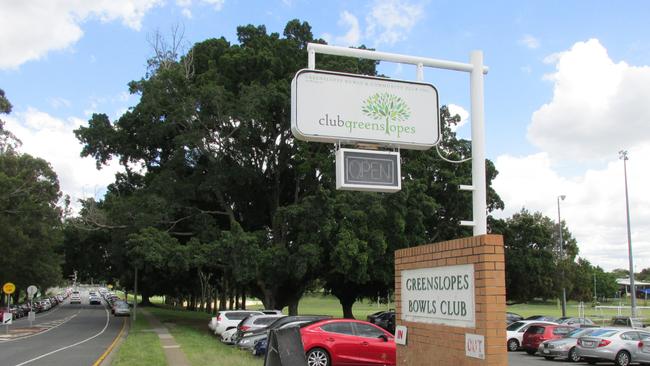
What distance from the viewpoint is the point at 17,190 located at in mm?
47688

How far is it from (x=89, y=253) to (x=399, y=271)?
162ft

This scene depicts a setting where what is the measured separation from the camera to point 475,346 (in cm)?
676

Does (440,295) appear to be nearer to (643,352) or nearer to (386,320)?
(643,352)

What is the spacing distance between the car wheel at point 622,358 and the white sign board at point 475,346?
17.3 m

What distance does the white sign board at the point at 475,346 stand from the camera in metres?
6.65

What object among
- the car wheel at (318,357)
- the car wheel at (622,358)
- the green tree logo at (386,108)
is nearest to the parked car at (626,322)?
the car wheel at (622,358)

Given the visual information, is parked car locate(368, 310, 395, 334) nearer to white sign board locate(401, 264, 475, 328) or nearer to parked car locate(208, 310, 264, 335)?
parked car locate(208, 310, 264, 335)

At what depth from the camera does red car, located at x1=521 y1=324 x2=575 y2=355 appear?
27.5m

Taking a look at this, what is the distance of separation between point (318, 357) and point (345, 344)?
0.82 meters

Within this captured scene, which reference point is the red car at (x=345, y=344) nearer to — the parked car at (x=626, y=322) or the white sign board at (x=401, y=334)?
the white sign board at (x=401, y=334)

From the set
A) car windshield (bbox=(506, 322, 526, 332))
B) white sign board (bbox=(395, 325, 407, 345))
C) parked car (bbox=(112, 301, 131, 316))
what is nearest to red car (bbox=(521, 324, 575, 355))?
car windshield (bbox=(506, 322, 526, 332))

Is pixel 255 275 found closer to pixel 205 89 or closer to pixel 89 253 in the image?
pixel 205 89

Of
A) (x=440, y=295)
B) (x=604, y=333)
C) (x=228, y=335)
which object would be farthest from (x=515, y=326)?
(x=440, y=295)

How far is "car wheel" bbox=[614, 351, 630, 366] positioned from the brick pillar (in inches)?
637
